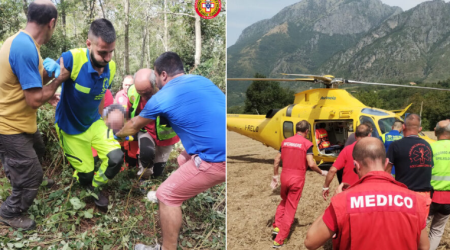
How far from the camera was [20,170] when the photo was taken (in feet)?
7.49

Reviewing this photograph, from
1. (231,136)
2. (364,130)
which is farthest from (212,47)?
(231,136)

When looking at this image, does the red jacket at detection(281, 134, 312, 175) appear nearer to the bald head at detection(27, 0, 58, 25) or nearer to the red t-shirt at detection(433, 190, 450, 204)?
the red t-shirt at detection(433, 190, 450, 204)

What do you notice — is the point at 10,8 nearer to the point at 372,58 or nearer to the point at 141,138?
the point at 141,138

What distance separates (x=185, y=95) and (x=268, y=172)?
21.8 feet

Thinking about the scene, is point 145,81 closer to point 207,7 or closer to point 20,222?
point 207,7

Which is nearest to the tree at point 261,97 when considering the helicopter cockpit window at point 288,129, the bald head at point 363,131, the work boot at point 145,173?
the helicopter cockpit window at point 288,129

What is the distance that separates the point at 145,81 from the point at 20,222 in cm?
126

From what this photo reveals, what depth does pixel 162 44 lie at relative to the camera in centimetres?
266

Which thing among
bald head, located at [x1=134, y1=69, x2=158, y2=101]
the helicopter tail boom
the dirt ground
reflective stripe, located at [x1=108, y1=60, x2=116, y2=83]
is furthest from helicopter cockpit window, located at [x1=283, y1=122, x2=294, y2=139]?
reflective stripe, located at [x1=108, y1=60, x2=116, y2=83]

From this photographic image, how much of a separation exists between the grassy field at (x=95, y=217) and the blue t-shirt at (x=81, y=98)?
106mm

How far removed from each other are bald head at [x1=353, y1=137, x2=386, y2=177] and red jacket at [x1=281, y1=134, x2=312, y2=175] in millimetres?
2174

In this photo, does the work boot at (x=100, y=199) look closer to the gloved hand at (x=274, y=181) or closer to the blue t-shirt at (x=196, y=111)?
the blue t-shirt at (x=196, y=111)

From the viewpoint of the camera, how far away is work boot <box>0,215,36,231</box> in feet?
7.48

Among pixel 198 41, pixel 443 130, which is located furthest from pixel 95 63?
pixel 443 130
